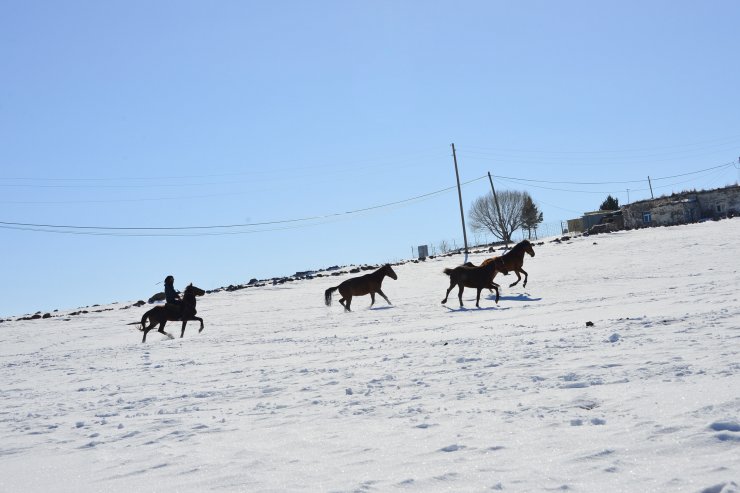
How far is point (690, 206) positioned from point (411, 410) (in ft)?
199

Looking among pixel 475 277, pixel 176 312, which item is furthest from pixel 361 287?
pixel 176 312

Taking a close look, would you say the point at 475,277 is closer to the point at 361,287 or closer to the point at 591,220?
the point at 361,287

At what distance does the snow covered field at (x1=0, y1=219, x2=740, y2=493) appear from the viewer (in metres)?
4.55

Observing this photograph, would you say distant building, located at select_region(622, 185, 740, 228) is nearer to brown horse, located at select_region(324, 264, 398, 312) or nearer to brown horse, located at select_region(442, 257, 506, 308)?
brown horse, located at select_region(324, 264, 398, 312)

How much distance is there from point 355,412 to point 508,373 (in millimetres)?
2242

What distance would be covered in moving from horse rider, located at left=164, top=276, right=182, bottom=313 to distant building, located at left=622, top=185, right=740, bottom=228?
1797 inches

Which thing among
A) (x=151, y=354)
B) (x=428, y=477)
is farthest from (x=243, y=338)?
(x=428, y=477)

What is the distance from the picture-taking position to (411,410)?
6594mm

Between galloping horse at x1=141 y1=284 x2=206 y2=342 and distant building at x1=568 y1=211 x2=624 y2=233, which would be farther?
distant building at x1=568 y1=211 x2=624 y2=233

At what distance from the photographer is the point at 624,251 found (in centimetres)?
3631

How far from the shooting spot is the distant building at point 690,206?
58.6 metres

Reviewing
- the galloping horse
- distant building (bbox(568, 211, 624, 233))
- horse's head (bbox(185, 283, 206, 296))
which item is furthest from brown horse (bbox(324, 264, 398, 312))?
distant building (bbox(568, 211, 624, 233))

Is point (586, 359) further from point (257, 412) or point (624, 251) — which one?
point (624, 251)

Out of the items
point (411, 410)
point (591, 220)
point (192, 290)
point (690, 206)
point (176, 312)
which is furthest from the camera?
point (591, 220)
